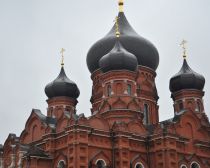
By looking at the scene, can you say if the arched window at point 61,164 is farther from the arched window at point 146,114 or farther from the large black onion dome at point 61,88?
the arched window at point 146,114

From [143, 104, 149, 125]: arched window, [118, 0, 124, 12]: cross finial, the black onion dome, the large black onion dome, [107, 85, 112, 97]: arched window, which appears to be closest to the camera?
[107, 85, 112, 97]: arched window

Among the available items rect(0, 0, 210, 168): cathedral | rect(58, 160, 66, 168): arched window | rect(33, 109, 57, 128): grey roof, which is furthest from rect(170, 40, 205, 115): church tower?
rect(58, 160, 66, 168): arched window

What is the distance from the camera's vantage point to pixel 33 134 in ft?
93.4

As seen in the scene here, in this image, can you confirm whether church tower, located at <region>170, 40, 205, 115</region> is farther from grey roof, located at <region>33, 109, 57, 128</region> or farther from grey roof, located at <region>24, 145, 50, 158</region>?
grey roof, located at <region>24, 145, 50, 158</region>

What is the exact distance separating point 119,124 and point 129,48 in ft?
27.5

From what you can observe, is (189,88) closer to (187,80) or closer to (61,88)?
(187,80)

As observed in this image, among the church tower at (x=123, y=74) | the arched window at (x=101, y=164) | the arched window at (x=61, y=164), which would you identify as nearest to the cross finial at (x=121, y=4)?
the church tower at (x=123, y=74)

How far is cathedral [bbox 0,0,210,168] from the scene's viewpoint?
24719 mm

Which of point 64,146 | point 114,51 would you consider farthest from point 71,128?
point 114,51

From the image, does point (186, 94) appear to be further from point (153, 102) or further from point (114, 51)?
point (114, 51)

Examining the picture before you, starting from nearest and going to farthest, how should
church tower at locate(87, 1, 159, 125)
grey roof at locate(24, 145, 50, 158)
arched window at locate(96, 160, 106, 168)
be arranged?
grey roof at locate(24, 145, 50, 158), arched window at locate(96, 160, 106, 168), church tower at locate(87, 1, 159, 125)

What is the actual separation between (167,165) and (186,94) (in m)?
8.27

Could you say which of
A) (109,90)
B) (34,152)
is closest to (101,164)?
(34,152)

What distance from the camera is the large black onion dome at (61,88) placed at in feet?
104
